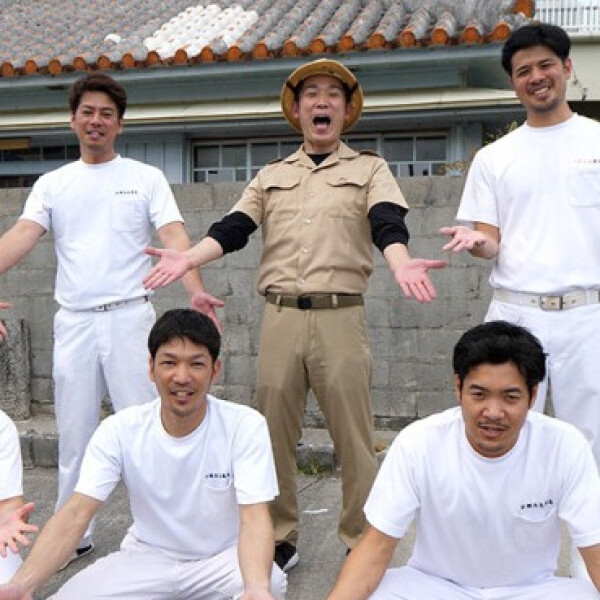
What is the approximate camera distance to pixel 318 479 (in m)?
4.76

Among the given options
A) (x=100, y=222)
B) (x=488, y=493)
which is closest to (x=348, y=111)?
(x=100, y=222)

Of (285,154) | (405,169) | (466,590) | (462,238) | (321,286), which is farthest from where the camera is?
(285,154)

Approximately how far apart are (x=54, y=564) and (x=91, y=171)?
1.73 m

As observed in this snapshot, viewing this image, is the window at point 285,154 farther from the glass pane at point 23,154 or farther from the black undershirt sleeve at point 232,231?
the black undershirt sleeve at point 232,231

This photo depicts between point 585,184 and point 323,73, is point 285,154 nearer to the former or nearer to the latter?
point 323,73

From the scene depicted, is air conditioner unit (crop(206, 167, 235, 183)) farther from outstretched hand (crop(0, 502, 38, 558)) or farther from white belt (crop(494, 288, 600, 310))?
outstretched hand (crop(0, 502, 38, 558))

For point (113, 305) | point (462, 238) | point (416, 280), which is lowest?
point (113, 305)

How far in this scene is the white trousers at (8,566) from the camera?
264cm

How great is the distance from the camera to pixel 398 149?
6801mm

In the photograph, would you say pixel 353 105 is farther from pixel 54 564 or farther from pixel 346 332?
pixel 54 564

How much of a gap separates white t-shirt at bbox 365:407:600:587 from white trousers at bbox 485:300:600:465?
0.45 meters

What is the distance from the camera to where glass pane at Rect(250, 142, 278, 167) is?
275 inches

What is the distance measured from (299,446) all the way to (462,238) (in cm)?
230

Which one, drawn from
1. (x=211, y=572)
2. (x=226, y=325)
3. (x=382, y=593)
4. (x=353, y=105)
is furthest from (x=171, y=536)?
(x=226, y=325)
